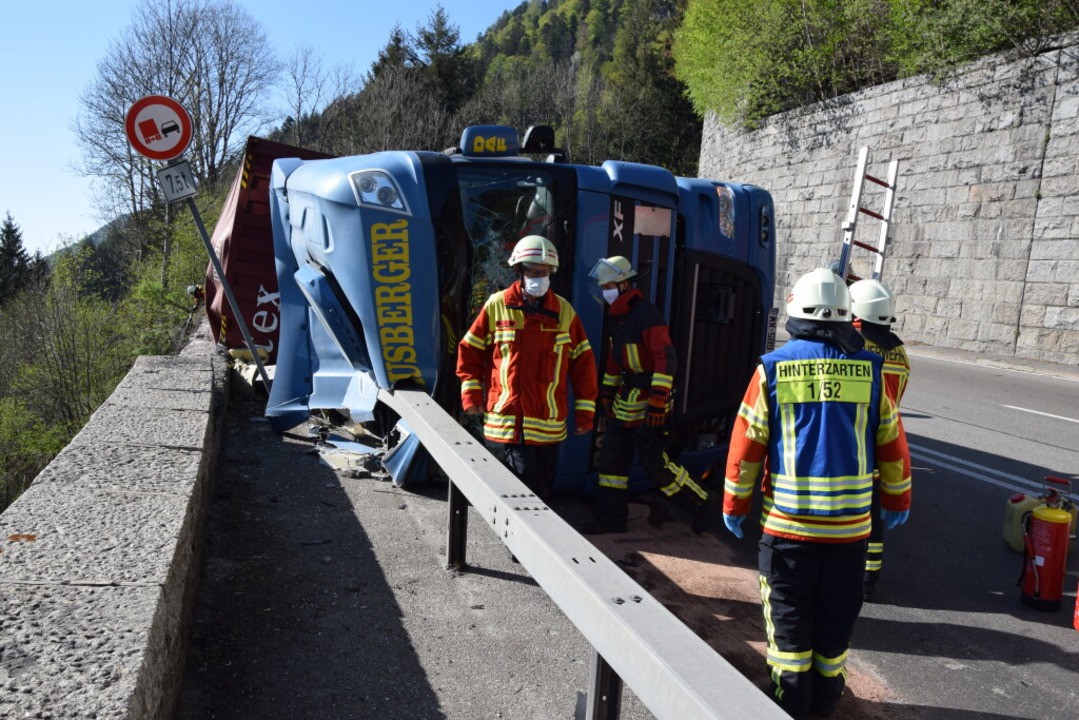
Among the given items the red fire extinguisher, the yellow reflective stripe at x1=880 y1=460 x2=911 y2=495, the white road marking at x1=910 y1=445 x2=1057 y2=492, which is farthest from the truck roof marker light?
the white road marking at x1=910 y1=445 x2=1057 y2=492

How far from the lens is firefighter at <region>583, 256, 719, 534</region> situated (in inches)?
190

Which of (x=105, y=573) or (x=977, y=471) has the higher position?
(x=105, y=573)

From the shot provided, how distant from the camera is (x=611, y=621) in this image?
2.10 meters

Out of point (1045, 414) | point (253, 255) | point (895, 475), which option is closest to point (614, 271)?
point (895, 475)

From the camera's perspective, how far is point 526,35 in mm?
120125

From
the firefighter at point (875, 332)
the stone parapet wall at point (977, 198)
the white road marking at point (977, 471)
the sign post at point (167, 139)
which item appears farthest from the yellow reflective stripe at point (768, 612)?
the stone parapet wall at point (977, 198)

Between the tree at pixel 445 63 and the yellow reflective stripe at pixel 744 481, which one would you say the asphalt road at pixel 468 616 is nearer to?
the yellow reflective stripe at pixel 744 481

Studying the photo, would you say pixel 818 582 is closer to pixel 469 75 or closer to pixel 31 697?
pixel 31 697

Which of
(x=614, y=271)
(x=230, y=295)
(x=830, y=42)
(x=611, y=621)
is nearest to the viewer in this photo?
(x=611, y=621)

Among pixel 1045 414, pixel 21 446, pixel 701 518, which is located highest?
pixel 1045 414

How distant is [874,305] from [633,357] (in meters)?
1.34

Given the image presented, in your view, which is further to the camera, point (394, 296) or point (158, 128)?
point (158, 128)

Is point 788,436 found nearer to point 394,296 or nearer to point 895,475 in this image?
point 895,475

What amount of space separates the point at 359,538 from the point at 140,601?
2.18 metres
